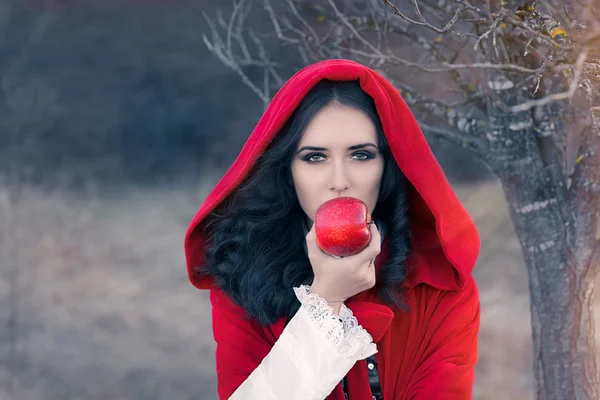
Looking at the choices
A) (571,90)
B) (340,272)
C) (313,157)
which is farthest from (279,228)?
(571,90)

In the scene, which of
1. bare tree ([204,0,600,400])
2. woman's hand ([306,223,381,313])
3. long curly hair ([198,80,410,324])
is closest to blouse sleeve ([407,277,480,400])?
long curly hair ([198,80,410,324])

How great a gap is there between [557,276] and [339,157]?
1515 millimetres

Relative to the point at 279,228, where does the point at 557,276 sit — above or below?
above

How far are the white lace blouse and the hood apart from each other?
10.5 inches

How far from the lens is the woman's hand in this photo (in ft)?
4.86

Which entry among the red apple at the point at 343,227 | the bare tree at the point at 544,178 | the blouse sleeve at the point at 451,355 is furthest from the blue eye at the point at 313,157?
the bare tree at the point at 544,178

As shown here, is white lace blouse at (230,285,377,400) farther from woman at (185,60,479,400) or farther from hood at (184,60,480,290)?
hood at (184,60,480,290)

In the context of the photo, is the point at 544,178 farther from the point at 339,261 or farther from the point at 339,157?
the point at 339,261

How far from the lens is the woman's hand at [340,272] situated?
1.48m

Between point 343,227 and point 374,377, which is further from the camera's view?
point 374,377

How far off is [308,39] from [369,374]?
179cm

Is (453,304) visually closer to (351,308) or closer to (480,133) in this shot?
(351,308)

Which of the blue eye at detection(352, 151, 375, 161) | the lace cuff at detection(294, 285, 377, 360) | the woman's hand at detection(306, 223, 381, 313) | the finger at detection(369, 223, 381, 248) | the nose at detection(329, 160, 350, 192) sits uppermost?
the blue eye at detection(352, 151, 375, 161)

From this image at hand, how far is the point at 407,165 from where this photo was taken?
1.59 metres
